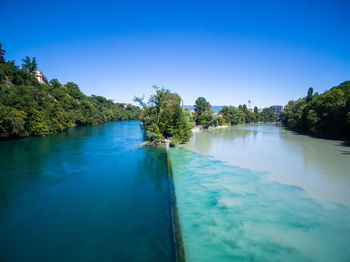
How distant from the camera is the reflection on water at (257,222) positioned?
6074mm

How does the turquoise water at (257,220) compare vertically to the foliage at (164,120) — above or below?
below

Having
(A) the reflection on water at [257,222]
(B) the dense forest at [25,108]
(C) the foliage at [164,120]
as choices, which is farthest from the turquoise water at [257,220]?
(B) the dense forest at [25,108]

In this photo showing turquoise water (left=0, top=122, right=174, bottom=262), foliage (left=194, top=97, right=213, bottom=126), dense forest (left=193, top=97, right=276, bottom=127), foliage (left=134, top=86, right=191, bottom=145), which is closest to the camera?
turquoise water (left=0, top=122, right=174, bottom=262)

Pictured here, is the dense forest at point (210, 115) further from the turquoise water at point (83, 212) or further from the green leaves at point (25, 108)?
the turquoise water at point (83, 212)

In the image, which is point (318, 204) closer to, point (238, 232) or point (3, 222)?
point (238, 232)

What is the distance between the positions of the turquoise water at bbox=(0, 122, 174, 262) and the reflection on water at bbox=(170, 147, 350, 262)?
1.26 m

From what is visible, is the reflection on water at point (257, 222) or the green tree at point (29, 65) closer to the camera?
the reflection on water at point (257, 222)

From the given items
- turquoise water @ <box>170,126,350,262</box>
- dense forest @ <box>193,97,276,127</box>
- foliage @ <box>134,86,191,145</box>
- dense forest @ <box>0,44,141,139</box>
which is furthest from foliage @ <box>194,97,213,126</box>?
turquoise water @ <box>170,126,350,262</box>

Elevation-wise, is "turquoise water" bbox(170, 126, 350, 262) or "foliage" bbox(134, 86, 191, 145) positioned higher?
"foliage" bbox(134, 86, 191, 145)

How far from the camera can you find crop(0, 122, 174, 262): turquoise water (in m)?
6.38

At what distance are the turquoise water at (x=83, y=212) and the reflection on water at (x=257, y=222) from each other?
49.7 inches

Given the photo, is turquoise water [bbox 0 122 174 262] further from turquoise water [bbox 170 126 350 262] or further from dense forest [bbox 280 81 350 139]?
dense forest [bbox 280 81 350 139]

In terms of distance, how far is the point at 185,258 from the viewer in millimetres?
5586

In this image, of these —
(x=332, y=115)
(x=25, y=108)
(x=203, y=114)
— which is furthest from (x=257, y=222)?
(x=203, y=114)
